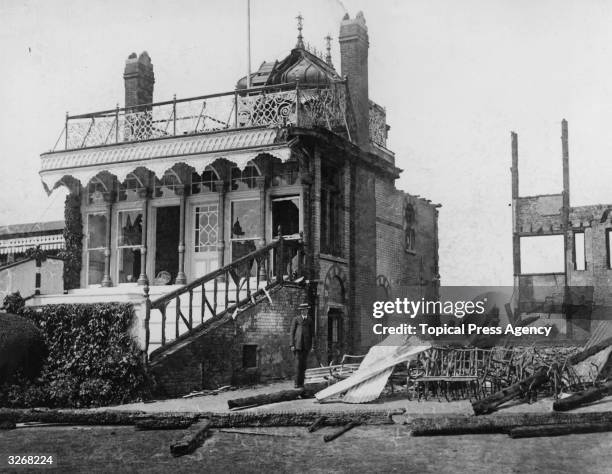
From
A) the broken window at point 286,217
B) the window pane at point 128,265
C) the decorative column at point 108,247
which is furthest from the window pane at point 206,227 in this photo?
the decorative column at point 108,247

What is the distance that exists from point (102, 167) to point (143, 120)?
1725 millimetres

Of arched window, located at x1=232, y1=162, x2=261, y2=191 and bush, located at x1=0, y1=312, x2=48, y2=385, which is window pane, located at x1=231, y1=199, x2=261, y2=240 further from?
bush, located at x1=0, y1=312, x2=48, y2=385

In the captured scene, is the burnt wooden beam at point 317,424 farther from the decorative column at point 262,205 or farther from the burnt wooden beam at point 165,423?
the decorative column at point 262,205

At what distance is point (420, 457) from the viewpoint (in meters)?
9.30

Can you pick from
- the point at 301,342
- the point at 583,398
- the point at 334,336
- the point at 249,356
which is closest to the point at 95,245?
the point at 334,336

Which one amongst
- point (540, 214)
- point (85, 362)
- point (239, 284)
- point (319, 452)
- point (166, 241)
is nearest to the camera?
point (319, 452)

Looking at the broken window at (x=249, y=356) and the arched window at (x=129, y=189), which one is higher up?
the arched window at (x=129, y=189)

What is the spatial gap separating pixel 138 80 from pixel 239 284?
9.90 meters

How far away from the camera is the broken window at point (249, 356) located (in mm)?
16641

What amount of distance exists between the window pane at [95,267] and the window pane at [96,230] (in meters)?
0.21

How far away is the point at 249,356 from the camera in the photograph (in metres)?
16.8

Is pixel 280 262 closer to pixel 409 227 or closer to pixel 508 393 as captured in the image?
pixel 508 393

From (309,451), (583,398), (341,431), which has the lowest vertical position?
(309,451)

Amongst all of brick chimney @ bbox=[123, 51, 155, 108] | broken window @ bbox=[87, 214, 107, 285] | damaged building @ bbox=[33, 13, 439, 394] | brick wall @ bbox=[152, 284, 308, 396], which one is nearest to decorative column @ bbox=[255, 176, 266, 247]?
damaged building @ bbox=[33, 13, 439, 394]
